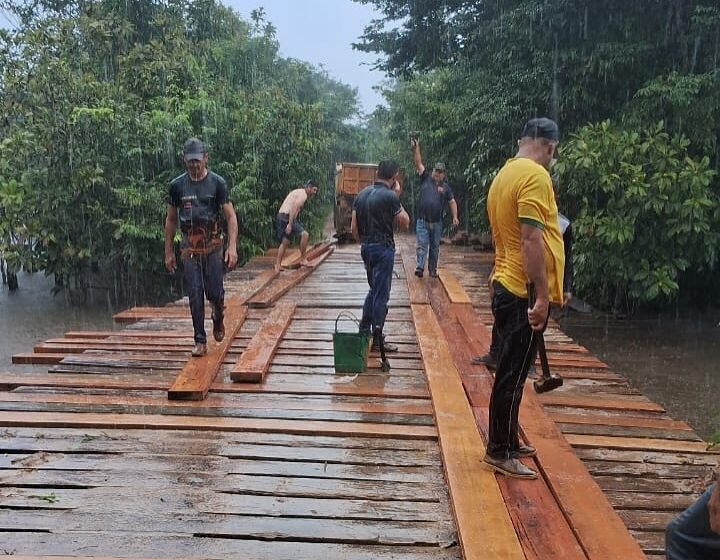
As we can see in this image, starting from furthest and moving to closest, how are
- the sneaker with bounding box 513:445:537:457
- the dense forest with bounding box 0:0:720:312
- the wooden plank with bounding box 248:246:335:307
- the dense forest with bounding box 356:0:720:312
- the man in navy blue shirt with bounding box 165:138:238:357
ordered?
1. the dense forest with bounding box 0:0:720:312
2. the dense forest with bounding box 356:0:720:312
3. the wooden plank with bounding box 248:246:335:307
4. the man in navy blue shirt with bounding box 165:138:238:357
5. the sneaker with bounding box 513:445:537:457

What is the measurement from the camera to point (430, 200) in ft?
27.9

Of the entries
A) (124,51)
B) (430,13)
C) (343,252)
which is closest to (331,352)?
(343,252)

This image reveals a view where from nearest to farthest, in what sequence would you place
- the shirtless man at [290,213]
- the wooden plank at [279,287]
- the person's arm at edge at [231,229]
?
1. the person's arm at edge at [231,229]
2. the wooden plank at [279,287]
3. the shirtless man at [290,213]

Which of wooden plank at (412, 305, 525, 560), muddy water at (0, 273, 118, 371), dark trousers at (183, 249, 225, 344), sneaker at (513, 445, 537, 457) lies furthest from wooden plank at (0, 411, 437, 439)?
muddy water at (0, 273, 118, 371)

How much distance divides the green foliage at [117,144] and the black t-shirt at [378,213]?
8.75 metres

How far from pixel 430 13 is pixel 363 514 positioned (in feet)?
56.9

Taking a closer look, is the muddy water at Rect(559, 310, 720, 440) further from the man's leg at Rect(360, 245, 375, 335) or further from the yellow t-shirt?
the yellow t-shirt

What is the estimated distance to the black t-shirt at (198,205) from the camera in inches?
191

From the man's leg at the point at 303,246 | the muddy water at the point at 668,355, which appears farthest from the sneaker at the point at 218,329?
the muddy water at the point at 668,355

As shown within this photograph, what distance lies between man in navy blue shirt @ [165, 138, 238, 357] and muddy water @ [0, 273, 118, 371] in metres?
7.64

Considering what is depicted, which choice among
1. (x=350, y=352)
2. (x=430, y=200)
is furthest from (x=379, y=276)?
(x=430, y=200)

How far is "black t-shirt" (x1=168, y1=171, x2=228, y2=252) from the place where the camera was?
486cm

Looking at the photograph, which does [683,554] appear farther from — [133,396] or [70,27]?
[70,27]

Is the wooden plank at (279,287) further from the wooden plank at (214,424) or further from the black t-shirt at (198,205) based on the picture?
the wooden plank at (214,424)
